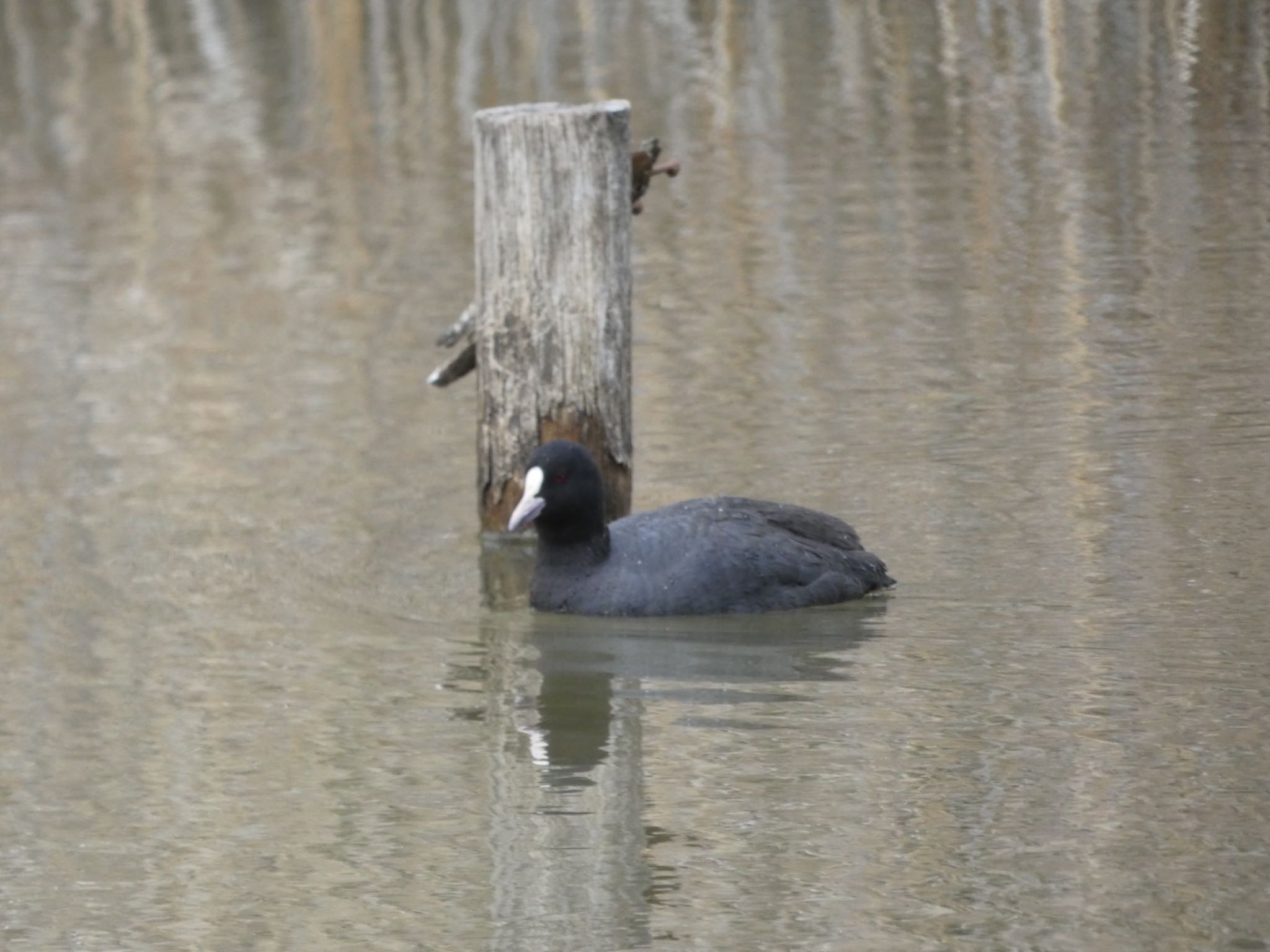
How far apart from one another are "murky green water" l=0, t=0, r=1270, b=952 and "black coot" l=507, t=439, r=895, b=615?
0.13 meters

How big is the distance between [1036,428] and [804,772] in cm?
463

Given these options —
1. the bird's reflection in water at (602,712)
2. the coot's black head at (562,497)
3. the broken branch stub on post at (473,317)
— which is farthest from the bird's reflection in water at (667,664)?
the broken branch stub on post at (473,317)

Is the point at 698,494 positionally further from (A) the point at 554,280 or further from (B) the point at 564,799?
(B) the point at 564,799

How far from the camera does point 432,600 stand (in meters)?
9.47

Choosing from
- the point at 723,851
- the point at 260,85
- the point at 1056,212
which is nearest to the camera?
the point at 723,851

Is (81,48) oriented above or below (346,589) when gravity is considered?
above

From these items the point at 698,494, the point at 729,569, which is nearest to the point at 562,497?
the point at 729,569

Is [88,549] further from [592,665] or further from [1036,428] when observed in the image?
[1036,428]

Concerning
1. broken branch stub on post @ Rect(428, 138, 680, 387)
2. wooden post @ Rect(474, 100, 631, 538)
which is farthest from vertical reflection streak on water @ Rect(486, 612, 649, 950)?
broken branch stub on post @ Rect(428, 138, 680, 387)

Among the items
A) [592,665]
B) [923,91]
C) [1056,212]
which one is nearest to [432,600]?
[592,665]

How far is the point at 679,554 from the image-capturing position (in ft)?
30.0

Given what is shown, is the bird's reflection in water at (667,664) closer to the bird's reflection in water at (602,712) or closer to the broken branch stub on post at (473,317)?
the bird's reflection in water at (602,712)

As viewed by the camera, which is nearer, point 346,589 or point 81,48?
point 346,589

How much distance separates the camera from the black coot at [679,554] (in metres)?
9.09
